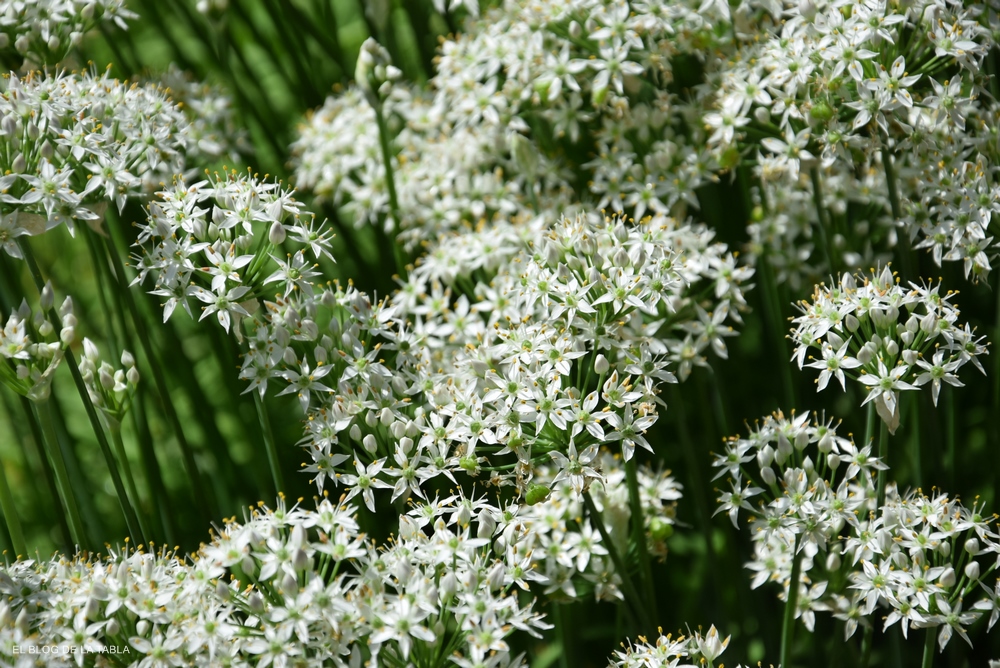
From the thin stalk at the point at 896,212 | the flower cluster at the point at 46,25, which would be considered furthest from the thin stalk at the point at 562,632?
the flower cluster at the point at 46,25

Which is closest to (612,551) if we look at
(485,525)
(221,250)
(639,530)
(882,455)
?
(639,530)

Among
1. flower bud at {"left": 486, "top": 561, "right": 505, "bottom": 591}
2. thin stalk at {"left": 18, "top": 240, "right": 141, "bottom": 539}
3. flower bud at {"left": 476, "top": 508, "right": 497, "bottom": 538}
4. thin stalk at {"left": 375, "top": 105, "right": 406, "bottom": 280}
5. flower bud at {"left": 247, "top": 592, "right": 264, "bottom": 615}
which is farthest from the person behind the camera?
thin stalk at {"left": 375, "top": 105, "right": 406, "bottom": 280}

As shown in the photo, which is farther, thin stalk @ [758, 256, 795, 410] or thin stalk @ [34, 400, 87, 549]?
thin stalk @ [758, 256, 795, 410]

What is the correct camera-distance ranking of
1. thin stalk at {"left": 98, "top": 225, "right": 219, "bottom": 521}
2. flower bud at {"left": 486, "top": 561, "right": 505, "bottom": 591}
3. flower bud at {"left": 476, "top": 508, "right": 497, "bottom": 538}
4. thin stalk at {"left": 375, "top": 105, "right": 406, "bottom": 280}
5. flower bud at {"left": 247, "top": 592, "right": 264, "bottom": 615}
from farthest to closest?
thin stalk at {"left": 375, "top": 105, "right": 406, "bottom": 280} → thin stalk at {"left": 98, "top": 225, "right": 219, "bottom": 521} → flower bud at {"left": 476, "top": 508, "right": 497, "bottom": 538} → flower bud at {"left": 486, "top": 561, "right": 505, "bottom": 591} → flower bud at {"left": 247, "top": 592, "right": 264, "bottom": 615}

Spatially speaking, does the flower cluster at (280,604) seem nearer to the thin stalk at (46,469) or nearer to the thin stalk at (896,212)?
the thin stalk at (46,469)

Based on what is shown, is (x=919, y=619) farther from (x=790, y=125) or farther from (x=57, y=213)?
(x=57, y=213)

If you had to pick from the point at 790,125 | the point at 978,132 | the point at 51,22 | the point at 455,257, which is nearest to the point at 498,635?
the point at 455,257

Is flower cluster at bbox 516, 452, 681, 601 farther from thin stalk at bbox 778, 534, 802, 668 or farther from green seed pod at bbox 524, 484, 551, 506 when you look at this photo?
thin stalk at bbox 778, 534, 802, 668

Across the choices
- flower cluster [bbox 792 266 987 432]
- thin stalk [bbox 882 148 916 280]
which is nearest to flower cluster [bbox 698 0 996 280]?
thin stalk [bbox 882 148 916 280]
